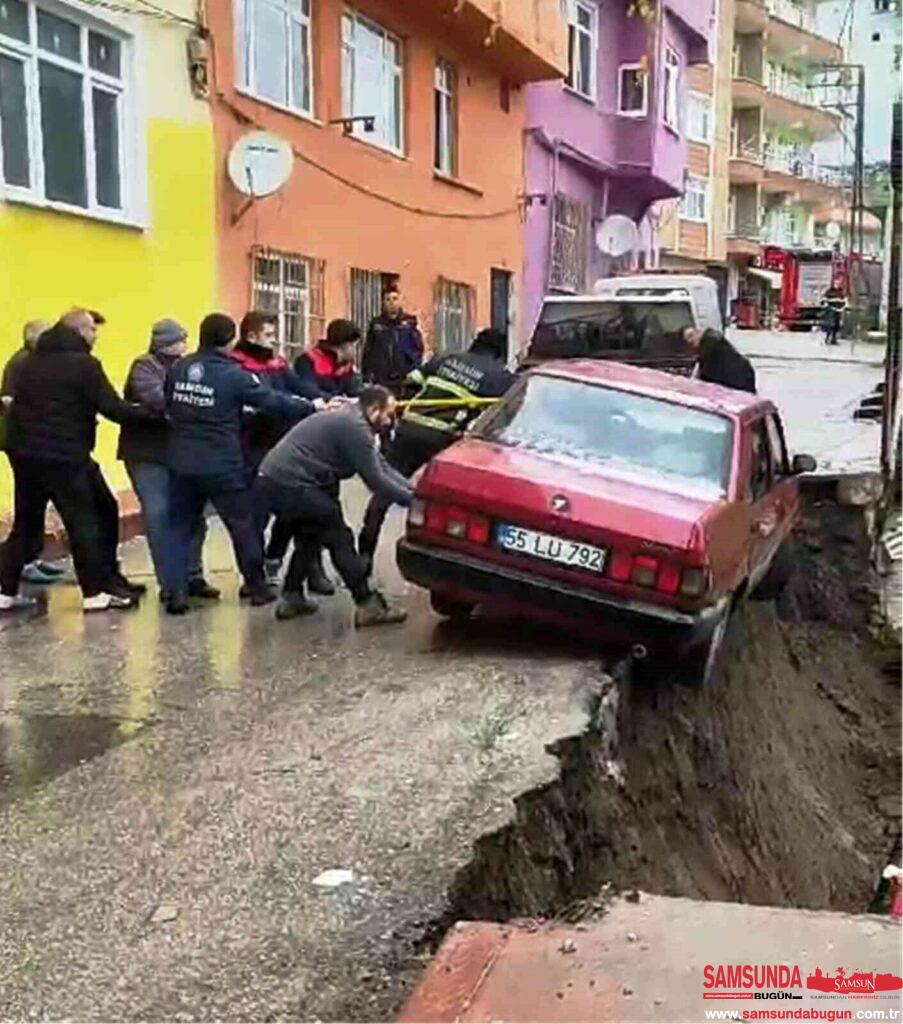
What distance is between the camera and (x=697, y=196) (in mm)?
47875

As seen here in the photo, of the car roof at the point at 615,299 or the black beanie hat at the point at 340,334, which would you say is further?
the car roof at the point at 615,299

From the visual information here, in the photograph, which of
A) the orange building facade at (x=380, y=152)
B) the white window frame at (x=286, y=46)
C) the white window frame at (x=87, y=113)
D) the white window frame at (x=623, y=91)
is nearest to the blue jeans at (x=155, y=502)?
the white window frame at (x=87, y=113)

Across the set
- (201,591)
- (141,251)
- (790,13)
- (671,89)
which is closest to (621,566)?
(201,591)

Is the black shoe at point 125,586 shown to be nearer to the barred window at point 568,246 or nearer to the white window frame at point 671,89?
the barred window at point 568,246

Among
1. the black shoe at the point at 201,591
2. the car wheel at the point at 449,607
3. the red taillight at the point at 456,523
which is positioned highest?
the red taillight at the point at 456,523

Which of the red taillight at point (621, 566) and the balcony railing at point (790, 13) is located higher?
the balcony railing at point (790, 13)

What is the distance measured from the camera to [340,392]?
966 centimetres

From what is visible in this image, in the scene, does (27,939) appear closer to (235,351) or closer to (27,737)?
(27,737)

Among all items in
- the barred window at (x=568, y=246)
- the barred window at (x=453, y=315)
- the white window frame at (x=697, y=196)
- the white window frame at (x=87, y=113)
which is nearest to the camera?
the white window frame at (x=87, y=113)

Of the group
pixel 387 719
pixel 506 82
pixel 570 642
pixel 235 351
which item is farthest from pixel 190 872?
pixel 506 82

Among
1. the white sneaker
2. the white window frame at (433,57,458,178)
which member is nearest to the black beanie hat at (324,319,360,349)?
the white sneaker

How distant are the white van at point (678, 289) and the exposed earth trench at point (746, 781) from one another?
6.02 metres

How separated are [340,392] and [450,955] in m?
6.08

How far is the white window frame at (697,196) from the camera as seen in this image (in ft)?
154
